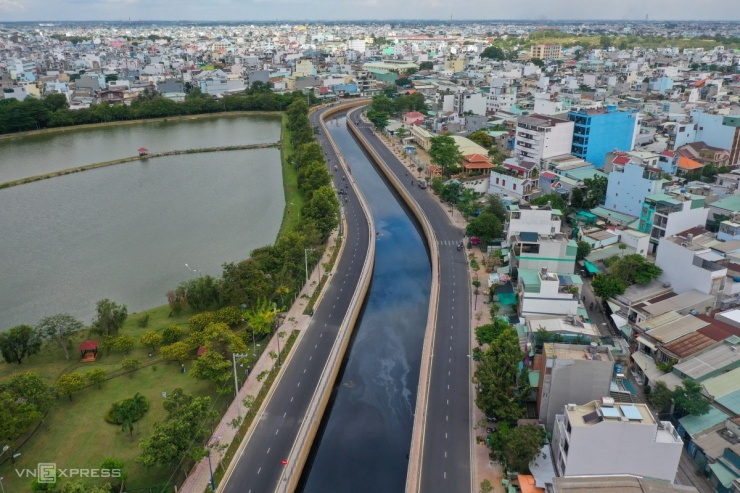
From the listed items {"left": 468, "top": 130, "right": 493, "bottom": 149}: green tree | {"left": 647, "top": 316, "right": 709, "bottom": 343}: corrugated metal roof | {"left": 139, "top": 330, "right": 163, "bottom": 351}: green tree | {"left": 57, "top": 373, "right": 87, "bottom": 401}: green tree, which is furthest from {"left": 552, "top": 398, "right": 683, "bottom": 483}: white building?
{"left": 468, "top": 130, "right": 493, "bottom": 149}: green tree

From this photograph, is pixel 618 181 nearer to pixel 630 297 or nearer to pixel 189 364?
pixel 630 297

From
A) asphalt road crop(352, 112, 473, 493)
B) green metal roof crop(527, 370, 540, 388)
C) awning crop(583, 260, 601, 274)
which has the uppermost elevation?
awning crop(583, 260, 601, 274)

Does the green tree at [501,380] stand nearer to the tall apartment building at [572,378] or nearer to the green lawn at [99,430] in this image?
the tall apartment building at [572,378]

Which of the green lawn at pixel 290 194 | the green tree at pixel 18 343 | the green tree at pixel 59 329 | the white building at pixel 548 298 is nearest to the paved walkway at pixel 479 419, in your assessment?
the white building at pixel 548 298

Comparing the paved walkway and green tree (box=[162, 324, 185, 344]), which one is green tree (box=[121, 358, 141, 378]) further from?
the paved walkway

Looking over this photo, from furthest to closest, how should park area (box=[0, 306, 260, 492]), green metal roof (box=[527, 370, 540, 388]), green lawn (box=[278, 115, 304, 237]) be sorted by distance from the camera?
green lawn (box=[278, 115, 304, 237]) < green metal roof (box=[527, 370, 540, 388]) < park area (box=[0, 306, 260, 492])

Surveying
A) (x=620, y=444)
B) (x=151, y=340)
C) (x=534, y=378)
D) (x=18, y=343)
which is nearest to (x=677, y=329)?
(x=534, y=378)

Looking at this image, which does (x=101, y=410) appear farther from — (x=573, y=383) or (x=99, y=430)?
(x=573, y=383)
